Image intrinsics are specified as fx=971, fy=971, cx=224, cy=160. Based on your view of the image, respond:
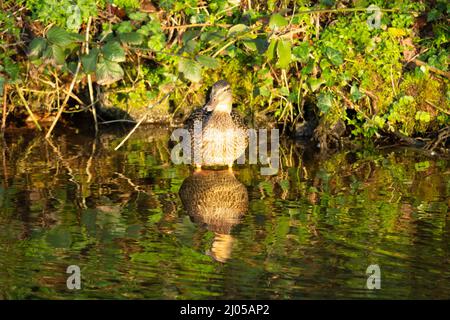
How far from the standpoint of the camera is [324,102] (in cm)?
940

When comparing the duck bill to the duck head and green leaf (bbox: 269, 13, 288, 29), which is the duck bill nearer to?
the duck head

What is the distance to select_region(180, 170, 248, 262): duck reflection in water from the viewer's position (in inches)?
250

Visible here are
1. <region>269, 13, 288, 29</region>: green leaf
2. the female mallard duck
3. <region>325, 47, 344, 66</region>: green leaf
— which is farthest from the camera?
<region>325, 47, 344, 66</region>: green leaf

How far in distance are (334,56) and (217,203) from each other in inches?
100

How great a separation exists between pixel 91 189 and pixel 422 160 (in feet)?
10.4

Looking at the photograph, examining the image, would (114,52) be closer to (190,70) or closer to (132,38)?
(132,38)

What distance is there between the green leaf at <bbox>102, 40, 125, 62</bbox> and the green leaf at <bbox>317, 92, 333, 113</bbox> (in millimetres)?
2016

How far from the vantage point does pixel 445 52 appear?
9578 mm

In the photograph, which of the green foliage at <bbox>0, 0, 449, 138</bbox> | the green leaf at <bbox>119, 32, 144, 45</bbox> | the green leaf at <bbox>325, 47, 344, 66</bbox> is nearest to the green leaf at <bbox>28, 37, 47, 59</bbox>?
the green foliage at <bbox>0, 0, 449, 138</bbox>

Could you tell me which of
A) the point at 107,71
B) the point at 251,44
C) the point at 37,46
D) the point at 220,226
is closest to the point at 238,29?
the point at 251,44

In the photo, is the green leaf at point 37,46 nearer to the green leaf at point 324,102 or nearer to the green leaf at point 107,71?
the green leaf at point 107,71

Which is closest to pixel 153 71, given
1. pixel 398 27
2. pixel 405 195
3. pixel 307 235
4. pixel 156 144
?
pixel 156 144

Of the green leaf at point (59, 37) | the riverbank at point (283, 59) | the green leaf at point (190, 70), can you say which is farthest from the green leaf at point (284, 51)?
the green leaf at point (59, 37)
